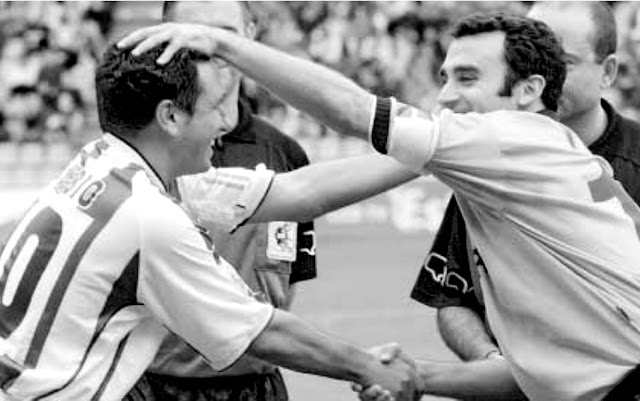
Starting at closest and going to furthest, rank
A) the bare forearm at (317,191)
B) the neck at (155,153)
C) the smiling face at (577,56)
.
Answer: the neck at (155,153)
the bare forearm at (317,191)
the smiling face at (577,56)

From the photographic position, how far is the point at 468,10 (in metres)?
22.5

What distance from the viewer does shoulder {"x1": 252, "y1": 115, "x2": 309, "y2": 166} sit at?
5.91 metres

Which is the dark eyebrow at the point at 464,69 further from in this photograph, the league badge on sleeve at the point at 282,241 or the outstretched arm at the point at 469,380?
the league badge on sleeve at the point at 282,241

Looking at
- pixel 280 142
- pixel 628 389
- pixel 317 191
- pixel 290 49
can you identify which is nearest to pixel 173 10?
pixel 280 142

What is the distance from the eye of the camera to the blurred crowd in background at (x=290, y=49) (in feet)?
68.7

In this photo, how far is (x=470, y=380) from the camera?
4555 mm

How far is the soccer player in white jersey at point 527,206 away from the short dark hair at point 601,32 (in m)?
1.29

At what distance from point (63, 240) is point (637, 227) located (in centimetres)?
169

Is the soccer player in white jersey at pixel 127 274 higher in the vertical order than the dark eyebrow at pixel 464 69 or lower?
lower

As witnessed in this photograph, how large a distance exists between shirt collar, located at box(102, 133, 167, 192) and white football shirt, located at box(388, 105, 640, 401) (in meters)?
0.67

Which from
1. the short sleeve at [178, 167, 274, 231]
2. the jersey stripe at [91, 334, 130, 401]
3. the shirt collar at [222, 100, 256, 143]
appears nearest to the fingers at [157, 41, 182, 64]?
the jersey stripe at [91, 334, 130, 401]

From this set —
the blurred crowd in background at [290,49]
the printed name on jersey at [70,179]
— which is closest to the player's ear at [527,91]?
the printed name on jersey at [70,179]

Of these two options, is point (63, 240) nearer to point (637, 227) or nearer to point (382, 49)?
point (637, 227)

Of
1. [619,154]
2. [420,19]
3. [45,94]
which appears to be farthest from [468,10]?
[619,154]
